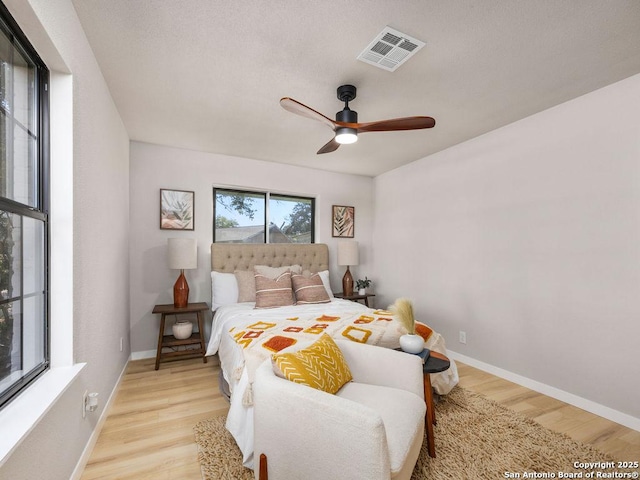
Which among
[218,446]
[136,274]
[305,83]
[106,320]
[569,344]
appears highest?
[305,83]

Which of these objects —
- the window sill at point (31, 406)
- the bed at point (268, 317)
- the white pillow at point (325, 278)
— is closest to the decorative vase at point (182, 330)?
the bed at point (268, 317)

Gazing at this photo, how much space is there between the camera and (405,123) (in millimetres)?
2232

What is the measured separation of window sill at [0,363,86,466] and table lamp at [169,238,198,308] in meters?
1.89

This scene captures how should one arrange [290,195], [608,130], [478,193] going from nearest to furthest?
[608,130], [478,193], [290,195]

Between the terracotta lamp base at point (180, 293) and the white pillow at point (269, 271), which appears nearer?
the terracotta lamp base at point (180, 293)

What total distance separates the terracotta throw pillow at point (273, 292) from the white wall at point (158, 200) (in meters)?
0.88

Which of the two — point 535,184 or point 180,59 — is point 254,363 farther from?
point 535,184

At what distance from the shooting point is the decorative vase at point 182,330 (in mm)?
3416

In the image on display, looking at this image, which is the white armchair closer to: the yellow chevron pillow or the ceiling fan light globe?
the yellow chevron pillow

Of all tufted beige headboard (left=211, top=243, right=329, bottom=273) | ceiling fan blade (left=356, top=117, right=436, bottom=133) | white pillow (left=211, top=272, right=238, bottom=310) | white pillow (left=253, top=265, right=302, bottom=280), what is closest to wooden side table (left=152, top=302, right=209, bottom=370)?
white pillow (left=211, top=272, right=238, bottom=310)

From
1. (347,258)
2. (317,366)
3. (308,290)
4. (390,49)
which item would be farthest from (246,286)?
(390,49)

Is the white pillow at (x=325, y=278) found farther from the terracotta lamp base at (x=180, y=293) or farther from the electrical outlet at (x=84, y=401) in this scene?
the electrical outlet at (x=84, y=401)

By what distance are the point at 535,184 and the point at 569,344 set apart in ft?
4.71

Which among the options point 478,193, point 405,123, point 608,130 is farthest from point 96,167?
point 608,130
